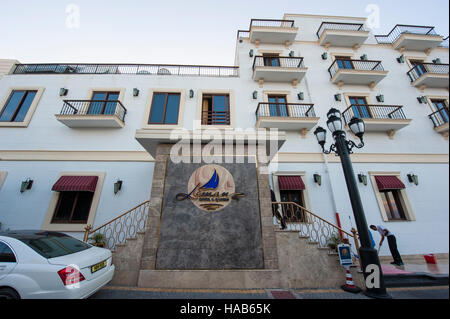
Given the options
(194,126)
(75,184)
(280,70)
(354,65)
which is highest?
(354,65)

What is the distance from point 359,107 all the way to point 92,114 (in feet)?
44.1

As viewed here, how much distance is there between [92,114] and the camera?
28.8ft

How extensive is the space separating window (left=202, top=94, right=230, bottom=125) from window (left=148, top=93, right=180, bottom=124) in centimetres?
146

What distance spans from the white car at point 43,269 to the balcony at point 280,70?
34.6 ft

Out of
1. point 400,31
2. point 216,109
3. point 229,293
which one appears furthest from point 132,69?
point 400,31

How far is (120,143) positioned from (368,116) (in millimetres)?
12570

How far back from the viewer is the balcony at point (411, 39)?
38.1 feet

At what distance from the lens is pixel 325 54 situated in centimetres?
1148

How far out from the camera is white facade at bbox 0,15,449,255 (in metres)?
7.72

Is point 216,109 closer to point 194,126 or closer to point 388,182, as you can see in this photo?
point 194,126

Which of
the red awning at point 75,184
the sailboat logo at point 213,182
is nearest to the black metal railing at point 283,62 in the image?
the sailboat logo at point 213,182

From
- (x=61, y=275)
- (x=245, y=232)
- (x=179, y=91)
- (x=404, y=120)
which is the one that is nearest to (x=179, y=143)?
(x=245, y=232)

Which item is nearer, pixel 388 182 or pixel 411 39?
pixel 388 182

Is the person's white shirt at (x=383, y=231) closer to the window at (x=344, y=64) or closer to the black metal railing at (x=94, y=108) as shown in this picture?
the window at (x=344, y=64)
